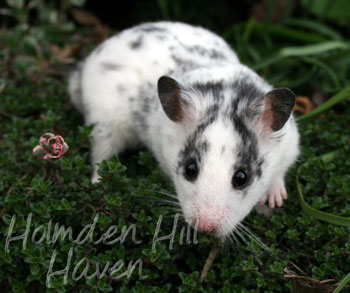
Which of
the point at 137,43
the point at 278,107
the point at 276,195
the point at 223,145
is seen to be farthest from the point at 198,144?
the point at 137,43

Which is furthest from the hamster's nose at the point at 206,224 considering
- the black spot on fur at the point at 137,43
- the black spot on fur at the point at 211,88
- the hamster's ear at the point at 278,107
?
the black spot on fur at the point at 137,43

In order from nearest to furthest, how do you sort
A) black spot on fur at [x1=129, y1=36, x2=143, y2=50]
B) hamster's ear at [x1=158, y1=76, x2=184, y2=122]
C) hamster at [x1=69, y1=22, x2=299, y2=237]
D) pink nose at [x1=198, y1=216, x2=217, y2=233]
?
pink nose at [x1=198, y1=216, x2=217, y2=233]
hamster at [x1=69, y1=22, x2=299, y2=237]
hamster's ear at [x1=158, y1=76, x2=184, y2=122]
black spot on fur at [x1=129, y1=36, x2=143, y2=50]

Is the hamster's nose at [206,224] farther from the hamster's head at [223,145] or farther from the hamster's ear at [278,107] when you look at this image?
the hamster's ear at [278,107]

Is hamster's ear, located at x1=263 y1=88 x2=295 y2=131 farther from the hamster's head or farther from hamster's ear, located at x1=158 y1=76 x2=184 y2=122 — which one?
hamster's ear, located at x1=158 y1=76 x2=184 y2=122

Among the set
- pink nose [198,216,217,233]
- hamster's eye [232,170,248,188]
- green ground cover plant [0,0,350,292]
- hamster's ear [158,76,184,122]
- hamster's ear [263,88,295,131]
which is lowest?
green ground cover plant [0,0,350,292]

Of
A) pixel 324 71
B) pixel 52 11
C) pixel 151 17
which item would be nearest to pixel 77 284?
pixel 324 71

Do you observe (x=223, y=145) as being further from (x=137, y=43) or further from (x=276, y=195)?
(x=137, y=43)

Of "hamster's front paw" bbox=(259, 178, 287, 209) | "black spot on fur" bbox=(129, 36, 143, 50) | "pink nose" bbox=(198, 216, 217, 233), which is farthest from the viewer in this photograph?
"black spot on fur" bbox=(129, 36, 143, 50)

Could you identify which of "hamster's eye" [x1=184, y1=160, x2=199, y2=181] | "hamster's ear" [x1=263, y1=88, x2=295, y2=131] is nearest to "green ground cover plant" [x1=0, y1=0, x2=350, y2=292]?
"hamster's eye" [x1=184, y1=160, x2=199, y2=181]

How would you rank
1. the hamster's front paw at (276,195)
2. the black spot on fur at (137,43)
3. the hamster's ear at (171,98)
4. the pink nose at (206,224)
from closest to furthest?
the pink nose at (206,224) → the hamster's ear at (171,98) → the hamster's front paw at (276,195) → the black spot on fur at (137,43)
